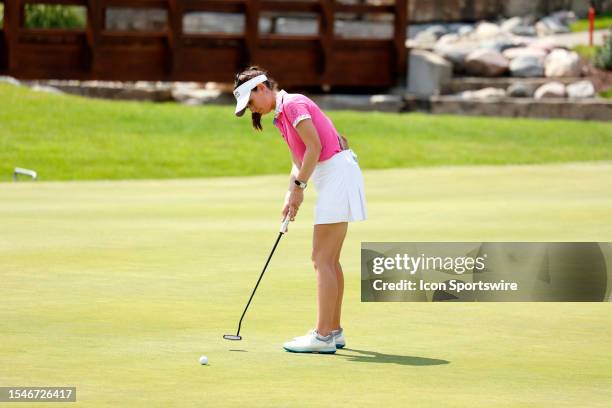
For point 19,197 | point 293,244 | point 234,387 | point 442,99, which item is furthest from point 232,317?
point 442,99

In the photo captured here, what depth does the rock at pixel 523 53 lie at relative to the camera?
36750mm

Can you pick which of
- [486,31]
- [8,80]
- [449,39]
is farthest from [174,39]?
[486,31]

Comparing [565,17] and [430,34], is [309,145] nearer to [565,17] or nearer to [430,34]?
[430,34]

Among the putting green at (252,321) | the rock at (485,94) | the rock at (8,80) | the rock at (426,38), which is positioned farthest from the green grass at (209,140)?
the rock at (426,38)

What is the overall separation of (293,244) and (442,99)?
21.5m

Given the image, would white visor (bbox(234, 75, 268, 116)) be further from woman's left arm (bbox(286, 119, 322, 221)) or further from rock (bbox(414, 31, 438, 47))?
rock (bbox(414, 31, 438, 47))

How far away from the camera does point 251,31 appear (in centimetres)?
3647

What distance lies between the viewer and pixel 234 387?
7.29m

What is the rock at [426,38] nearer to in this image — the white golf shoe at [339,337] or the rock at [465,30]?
the rock at [465,30]

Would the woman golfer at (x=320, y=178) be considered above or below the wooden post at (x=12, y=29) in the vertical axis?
above

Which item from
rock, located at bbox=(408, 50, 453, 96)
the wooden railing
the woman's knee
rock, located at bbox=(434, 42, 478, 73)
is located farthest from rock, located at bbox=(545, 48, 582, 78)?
Result: the woman's knee

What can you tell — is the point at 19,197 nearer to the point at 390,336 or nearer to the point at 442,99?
the point at 390,336

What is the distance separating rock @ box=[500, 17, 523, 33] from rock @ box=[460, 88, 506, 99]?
6.67 m

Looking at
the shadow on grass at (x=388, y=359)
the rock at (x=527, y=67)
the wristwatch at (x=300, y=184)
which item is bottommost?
the rock at (x=527, y=67)
